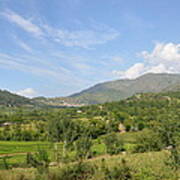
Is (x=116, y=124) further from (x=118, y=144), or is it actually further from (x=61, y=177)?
(x=61, y=177)

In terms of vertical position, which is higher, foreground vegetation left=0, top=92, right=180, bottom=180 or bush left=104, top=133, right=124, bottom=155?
foreground vegetation left=0, top=92, right=180, bottom=180

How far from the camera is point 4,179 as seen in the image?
782 centimetres

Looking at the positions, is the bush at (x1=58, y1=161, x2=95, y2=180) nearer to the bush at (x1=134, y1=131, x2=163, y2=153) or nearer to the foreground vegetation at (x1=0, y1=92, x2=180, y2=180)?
the foreground vegetation at (x1=0, y1=92, x2=180, y2=180)

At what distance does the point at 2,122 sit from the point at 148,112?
241ft

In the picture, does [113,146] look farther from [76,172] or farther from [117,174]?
[117,174]

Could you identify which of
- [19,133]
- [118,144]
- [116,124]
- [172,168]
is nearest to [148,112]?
[116,124]

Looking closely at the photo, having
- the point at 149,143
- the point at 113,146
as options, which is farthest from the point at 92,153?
the point at 113,146

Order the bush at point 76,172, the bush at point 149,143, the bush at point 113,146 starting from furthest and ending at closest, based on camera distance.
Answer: the bush at point 113,146, the bush at point 149,143, the bush at point 76,172

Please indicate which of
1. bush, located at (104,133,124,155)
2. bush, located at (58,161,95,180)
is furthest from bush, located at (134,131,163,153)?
bush, located at (58,161,95,180)

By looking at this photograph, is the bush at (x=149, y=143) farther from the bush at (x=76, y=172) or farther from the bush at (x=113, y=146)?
the bush at (x=76, y=172)

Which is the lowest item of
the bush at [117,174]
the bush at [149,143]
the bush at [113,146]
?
the bush at [113,146]

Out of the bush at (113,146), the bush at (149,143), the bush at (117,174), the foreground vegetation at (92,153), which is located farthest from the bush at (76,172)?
the bush at (113,146)

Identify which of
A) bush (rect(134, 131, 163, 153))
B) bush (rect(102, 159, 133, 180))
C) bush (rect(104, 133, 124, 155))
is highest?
bush (rect(102, 159, 133, 180))

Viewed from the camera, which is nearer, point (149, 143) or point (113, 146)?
point (149, 143)
